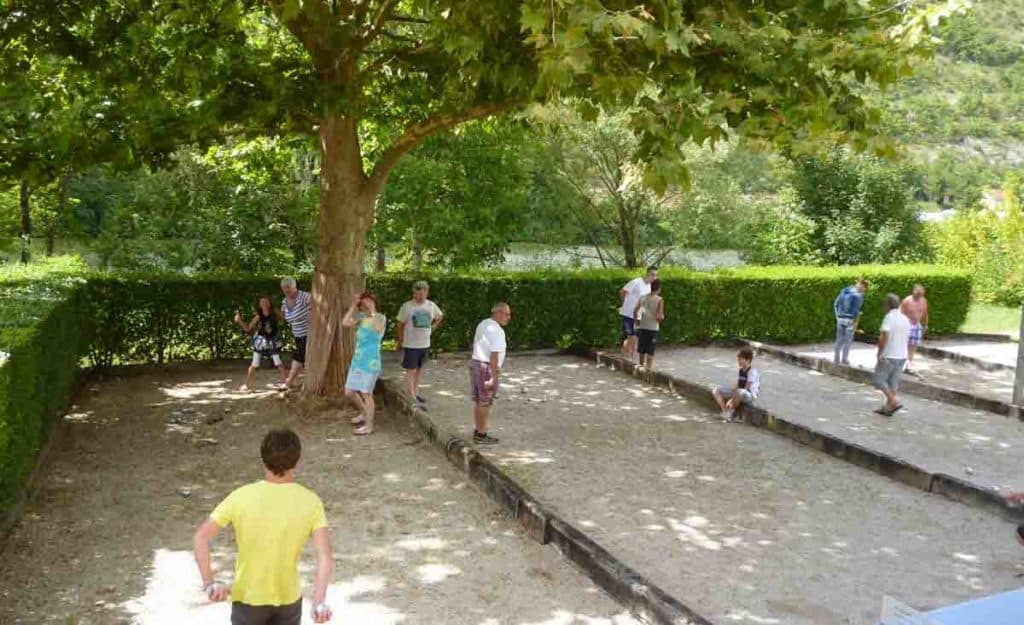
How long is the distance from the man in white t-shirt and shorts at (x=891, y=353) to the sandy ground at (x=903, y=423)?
1.00 feet

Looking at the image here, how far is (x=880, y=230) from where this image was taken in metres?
28.5

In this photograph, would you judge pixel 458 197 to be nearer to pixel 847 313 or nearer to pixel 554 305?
pixel 554 305

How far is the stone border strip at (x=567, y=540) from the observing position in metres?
5.91

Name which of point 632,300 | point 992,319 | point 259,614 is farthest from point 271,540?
point 992,319

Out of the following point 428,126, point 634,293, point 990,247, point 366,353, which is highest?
point 428,126

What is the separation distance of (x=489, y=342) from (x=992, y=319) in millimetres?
20855

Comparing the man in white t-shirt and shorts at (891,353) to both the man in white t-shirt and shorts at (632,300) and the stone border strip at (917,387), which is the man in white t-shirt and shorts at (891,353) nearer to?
the stone border strip at (917,387)

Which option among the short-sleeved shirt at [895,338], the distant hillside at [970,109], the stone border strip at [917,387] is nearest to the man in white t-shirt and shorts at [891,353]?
the short-sleeved shirt at [895,338]

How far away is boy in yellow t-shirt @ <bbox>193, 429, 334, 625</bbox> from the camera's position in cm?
416

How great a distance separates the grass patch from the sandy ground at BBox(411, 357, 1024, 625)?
14.1 meters

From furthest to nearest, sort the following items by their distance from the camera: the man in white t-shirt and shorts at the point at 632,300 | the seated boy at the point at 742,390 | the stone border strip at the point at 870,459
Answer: the man in white t-shirt and shorts at the point at 632,300, the seated boy at the point at 742,390, the stone border strip at the point at 870,459

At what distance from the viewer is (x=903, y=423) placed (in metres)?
12.3

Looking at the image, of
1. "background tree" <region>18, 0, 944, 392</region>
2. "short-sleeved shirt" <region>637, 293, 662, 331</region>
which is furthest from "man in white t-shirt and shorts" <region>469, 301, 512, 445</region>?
"short-sleeved shirt" <region>637, 293, 662, 331</region>

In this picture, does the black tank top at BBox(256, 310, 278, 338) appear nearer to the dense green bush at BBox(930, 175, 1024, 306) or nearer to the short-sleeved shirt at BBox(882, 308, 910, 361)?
the short-sleeved shirt at BBox(882, 308, 910, 361)
